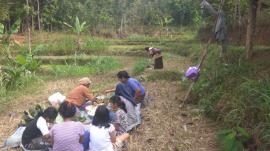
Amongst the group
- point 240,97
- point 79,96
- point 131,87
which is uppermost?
point 240,97

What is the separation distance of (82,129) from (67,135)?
0.28m

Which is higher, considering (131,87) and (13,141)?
(131,87)

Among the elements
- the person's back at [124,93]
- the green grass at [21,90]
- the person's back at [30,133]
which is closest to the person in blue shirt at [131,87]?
the person's back at [124,93]

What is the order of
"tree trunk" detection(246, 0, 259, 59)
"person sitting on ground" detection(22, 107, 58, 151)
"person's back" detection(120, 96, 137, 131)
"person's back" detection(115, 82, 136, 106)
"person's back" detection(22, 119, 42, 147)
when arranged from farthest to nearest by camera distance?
1. "tree trunk" detection(246, 0, 259, 59)
2. "person's back" detection(115, 82, 136, 106)
3. "person's back" detection(120, 96, 137, 131)
4. "person's back" detection(22, 119, 42, 147)
5. "person sitting on ground" detection(22, 107, 58, 151)

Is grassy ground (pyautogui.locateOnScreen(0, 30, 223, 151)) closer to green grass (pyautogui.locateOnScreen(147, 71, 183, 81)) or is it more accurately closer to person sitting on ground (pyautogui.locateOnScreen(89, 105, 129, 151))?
green grass (pyautogui.locateOnScreen(147, 71, 183, 81))

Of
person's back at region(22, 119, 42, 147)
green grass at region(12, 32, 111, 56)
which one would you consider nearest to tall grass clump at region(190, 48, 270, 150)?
person's back at region(22, 119, 42, 147)

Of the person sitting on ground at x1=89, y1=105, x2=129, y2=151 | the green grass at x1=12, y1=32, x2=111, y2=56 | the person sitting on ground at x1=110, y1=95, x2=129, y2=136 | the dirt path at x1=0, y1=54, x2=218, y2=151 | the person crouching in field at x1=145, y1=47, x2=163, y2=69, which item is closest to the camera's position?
the person sitting on ground at x1=89, y1=105, x2=129, y2=151

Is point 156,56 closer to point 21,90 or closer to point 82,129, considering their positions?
point 21,90

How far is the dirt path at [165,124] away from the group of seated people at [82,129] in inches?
11.5

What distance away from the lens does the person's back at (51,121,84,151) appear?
564 cm

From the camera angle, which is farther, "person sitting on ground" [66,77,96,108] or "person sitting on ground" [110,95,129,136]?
"person sitting on ground" [66,77,96,108]

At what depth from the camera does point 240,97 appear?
22.1 feet

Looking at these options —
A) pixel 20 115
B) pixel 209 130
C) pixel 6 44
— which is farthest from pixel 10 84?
pixel 209 130

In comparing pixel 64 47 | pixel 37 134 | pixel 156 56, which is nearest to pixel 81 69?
pixel 156 56
